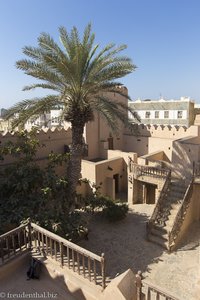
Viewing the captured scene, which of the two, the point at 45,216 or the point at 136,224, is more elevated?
the point at 45,216

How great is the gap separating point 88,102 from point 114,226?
7.44 metres

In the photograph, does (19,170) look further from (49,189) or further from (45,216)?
(45,216)

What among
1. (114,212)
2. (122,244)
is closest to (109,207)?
(114,212)

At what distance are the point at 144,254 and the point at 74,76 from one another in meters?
9.06

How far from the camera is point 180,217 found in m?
13.1

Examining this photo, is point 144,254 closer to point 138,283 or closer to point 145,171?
point 145,171

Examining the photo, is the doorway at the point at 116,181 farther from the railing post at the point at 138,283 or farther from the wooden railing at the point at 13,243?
the railing post at the point at 138,283

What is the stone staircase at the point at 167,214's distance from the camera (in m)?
12.8

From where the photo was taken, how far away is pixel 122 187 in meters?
20.8

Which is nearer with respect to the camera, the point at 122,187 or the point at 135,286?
the point at 135,286

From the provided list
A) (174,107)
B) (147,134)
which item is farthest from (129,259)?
(174,107)

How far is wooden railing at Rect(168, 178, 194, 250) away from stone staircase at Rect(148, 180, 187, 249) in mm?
292

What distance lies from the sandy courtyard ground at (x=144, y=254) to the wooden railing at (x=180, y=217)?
63 cm

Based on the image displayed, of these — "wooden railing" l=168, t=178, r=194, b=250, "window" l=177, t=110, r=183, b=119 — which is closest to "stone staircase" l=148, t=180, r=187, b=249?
"wooden railing" l=168, t=178, r=194, b=250
